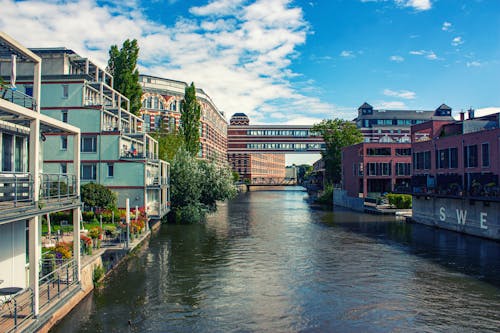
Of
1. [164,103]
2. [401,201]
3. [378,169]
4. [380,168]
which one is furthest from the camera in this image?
[164,103]

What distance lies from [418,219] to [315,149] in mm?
103670

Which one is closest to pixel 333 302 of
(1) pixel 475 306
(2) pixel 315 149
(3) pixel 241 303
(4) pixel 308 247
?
(3) pixel 241 303

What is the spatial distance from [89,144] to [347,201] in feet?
167

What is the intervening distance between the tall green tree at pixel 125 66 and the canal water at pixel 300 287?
83.8ft

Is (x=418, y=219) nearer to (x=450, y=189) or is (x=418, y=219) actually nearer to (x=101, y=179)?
(x=450, y=189)

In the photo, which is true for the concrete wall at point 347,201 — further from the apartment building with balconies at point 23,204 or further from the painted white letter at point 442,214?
the apartment building with balconies at point 23,204

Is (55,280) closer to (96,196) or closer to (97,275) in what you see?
(97,275)

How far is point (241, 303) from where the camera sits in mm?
21312

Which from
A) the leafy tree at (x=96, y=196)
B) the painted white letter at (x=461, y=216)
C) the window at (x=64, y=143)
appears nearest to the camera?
the leafy tree at (x=96, y=196)

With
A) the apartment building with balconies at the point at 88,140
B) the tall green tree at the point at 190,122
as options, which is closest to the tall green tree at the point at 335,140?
the tall green tree at the point at 190,122

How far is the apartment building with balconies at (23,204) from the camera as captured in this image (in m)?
13.7

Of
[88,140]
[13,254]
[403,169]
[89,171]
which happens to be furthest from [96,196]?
[403,169]

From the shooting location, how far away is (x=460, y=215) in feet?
147

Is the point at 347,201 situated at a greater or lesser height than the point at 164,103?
lesser
